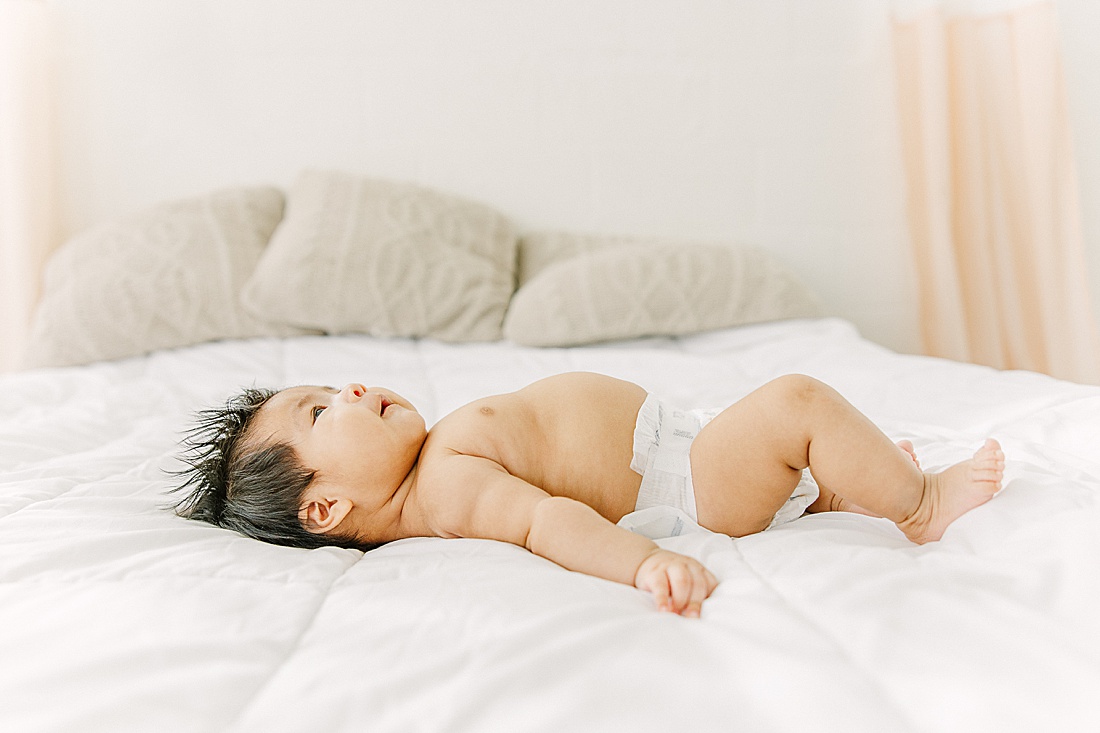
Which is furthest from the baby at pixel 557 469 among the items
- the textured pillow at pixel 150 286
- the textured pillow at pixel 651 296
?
the textured pillow at pixel 150 286

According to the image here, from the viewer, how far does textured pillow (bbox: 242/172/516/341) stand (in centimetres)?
196

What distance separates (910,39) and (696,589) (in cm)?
234

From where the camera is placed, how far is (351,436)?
95 centimetres

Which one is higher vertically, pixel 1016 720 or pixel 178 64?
pixel 178 64

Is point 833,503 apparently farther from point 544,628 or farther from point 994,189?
point 994,189

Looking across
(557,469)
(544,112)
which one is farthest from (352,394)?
(544,112)

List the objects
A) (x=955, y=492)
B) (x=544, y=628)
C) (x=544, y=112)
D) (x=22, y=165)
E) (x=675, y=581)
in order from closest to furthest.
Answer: (x=544, y=628)
(x=675, y=581)
(x=955, y=492)
(x=22, y=165)
(x=544, y=112)

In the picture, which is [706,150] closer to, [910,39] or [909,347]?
[910,39]

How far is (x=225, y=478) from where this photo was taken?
99 centimetres

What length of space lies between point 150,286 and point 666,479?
147 cm

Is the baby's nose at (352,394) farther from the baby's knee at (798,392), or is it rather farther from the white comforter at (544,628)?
the baby's knee at (798,392)

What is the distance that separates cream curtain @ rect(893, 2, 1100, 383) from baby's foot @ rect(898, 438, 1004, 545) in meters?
1.79

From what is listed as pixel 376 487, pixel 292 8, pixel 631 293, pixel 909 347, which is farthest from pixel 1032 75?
pixel 376 487

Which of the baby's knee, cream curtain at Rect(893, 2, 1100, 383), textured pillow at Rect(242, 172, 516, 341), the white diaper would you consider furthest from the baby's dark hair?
cream curtain at Rect(893, 2, 1100, 383)
